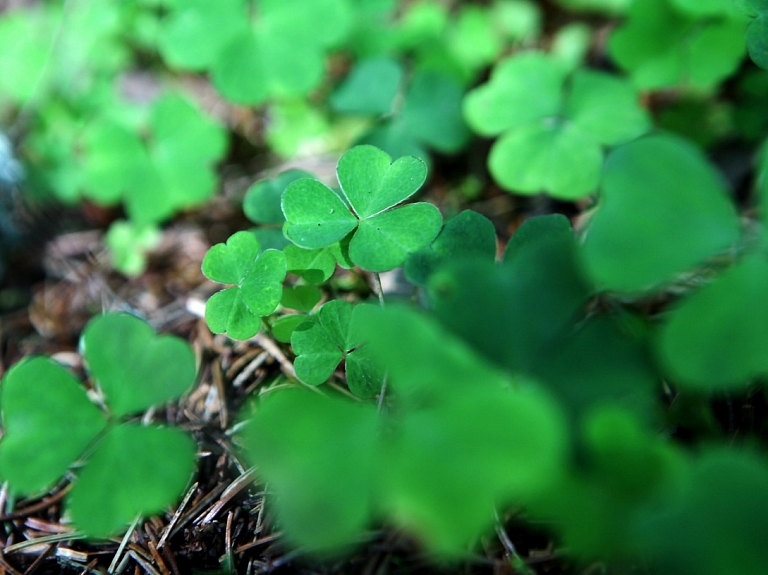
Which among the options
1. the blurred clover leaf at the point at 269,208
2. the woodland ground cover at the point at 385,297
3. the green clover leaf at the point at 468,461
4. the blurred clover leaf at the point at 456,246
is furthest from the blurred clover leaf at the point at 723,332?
the blurred clover leaf at the point at 269,208

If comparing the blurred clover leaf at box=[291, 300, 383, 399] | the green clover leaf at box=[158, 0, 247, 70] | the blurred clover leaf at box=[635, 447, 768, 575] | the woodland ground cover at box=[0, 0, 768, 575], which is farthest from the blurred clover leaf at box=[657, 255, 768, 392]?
the green clover leaf at box=[158, 0, 247, 70]

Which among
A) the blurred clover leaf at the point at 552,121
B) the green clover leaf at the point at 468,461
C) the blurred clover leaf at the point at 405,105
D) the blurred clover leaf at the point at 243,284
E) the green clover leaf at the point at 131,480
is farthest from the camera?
the blurred clover leaf at the point at 405,105

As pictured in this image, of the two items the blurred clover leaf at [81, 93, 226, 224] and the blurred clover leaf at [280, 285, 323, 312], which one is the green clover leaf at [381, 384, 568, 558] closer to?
the blurred clover leaf at [280, 285, 323, 312]

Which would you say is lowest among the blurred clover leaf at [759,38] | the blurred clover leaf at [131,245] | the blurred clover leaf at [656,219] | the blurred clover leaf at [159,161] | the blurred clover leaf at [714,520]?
the blurred clover leaf at [131,245]

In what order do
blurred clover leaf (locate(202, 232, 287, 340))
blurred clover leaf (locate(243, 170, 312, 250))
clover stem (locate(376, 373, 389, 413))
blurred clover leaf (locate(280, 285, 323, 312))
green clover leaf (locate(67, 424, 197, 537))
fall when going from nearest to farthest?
1. green clover leaf (locate(67, 424, 197, 537))
2. clover stem (locate(376, 373, 389, 413))
3. blurred clover leaf (locate(202, 232, 287, 340))
4. blurred clover leaf (locate(280, 285, 323, 312))
5. blurred clover leaf (locate(243, 170, 312, 250))

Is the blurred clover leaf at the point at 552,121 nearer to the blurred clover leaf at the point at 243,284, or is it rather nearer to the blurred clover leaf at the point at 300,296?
the blurred clover leaf at the point at 300,296

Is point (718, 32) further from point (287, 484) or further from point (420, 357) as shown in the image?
point (287, 484)

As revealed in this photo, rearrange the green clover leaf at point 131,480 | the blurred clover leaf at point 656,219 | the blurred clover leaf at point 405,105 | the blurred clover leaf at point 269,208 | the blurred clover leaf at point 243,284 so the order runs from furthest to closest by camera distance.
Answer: the blurred clover leaf at point 405,105
the blurred clover leaf at point 269,208
the blurred clover leaf at point 243,284
the green clover leaf at point 131,480
the blurred clover leaf at point 656,219

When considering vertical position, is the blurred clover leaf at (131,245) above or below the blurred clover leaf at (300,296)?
below
